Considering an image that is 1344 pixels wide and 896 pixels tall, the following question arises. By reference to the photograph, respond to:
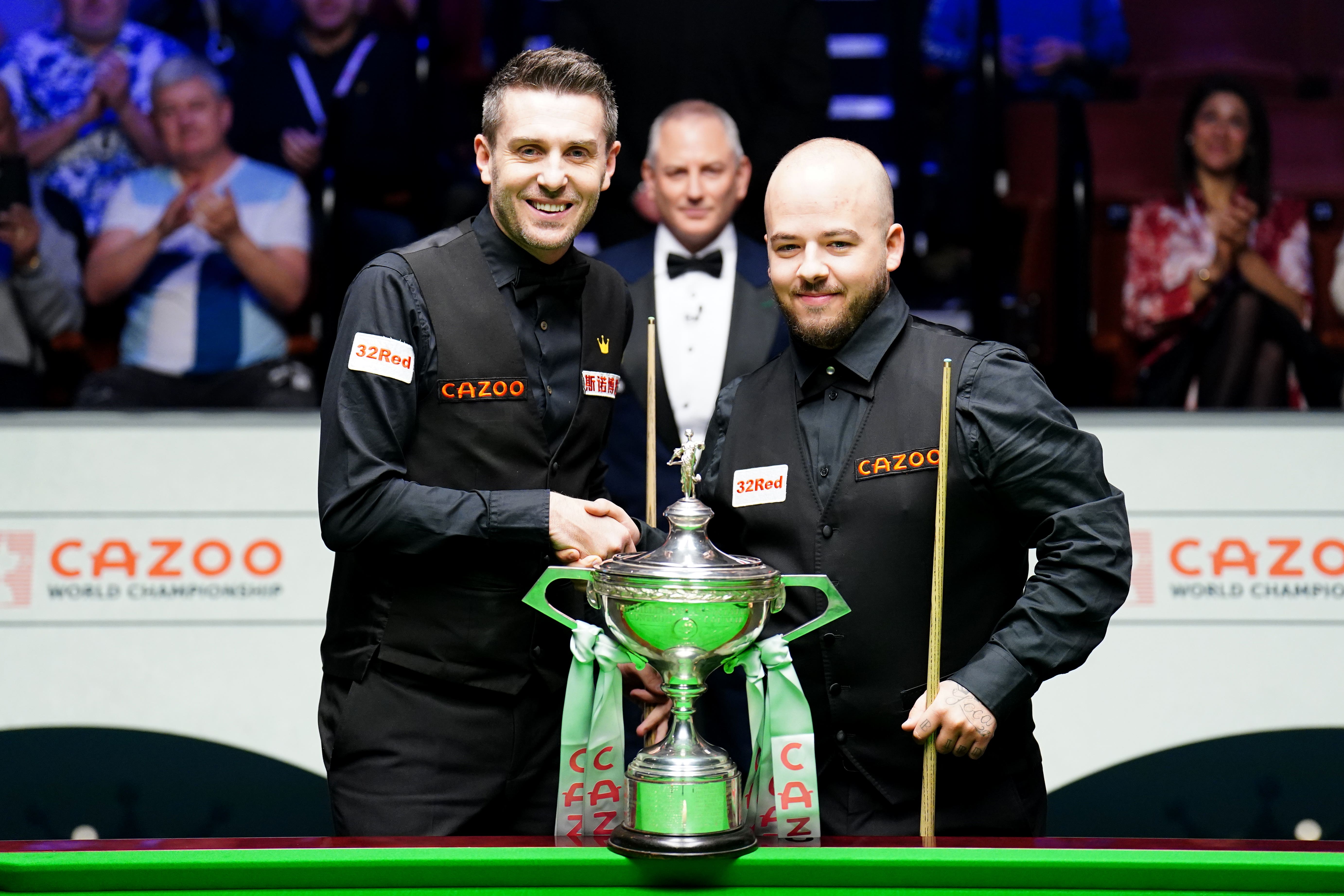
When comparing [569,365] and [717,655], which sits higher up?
[569,365]

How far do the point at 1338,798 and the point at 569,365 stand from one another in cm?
217

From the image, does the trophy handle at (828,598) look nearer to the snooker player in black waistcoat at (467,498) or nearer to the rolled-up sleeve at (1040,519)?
the rolled-up sleeve at (1040,519)

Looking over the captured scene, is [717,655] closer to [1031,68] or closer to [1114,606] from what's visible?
[1114,606]

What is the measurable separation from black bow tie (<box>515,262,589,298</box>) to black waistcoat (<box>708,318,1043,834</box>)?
46 centimetres

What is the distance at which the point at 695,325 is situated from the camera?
9.78 ft

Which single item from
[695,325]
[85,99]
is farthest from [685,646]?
[85,99]

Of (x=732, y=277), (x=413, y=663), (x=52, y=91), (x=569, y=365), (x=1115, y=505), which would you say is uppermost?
(x=52, y=91)

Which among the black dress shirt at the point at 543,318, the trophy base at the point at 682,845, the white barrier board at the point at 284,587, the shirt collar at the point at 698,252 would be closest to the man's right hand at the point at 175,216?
the white barrier board at the point at 284,587

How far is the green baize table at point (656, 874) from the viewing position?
1286 millimetres

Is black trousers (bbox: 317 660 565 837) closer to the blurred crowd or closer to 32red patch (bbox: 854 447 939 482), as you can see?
32red patch (bbox: 854 447 939 482)

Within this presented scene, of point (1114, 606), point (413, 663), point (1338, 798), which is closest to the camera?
point (1114, 606)

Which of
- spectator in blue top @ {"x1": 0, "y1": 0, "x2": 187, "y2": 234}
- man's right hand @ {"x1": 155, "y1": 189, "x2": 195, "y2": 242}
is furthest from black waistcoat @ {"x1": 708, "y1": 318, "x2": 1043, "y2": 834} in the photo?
spectator in blue top @ {"x1": 0, "y1": 0, "x2": 187, "y2": 234}

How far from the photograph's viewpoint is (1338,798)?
294cm

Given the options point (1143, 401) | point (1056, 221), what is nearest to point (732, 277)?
point (1056, 221)
